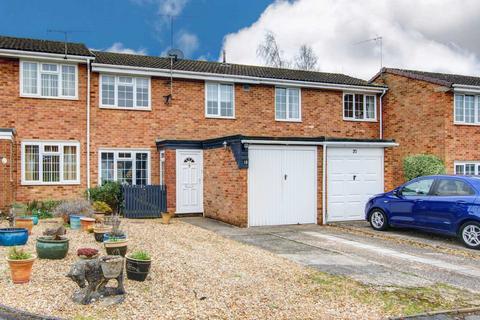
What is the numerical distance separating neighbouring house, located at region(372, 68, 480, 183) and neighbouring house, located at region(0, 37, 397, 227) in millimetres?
4320

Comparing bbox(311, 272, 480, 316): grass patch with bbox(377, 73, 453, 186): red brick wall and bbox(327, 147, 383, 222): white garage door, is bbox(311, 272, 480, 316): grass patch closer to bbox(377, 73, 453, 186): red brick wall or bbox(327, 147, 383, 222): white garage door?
bbox(327, 147, 383, 222): white garage door

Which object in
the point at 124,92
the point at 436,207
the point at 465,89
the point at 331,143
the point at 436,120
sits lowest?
the point at 436,207

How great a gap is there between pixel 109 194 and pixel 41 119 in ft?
11.2

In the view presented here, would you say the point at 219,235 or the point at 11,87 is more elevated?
the point at 11,87

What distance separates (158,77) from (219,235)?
7.87 m

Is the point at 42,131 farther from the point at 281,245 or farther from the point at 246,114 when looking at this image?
the point at 281,245

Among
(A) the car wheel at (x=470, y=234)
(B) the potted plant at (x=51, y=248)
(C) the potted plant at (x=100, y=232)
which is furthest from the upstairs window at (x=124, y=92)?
(A) the car wheel at (x=470, y=234)

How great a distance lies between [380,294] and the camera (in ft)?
21.8

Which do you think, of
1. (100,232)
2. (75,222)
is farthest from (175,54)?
(100,232)

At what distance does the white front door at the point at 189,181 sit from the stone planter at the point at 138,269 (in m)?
9.08

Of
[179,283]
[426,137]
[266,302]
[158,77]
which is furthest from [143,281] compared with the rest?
[426,137]

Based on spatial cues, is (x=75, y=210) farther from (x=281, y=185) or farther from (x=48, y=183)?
(x=281, y=185)

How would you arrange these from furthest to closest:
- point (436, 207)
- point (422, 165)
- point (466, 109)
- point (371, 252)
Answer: point (466, 109) < point (422, 165) < point (436, 207) < point (371, 252)

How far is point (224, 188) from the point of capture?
14445 mm
